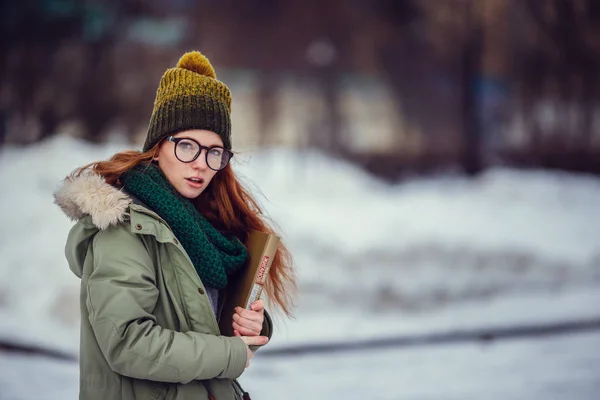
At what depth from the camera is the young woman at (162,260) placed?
1.46m

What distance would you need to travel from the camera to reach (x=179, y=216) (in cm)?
163

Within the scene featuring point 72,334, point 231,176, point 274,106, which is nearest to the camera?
point 231,176

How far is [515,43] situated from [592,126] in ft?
4.01

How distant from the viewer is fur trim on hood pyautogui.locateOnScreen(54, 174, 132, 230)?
1503 millimetres

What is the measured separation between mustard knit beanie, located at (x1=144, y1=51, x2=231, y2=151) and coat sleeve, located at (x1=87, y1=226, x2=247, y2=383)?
1.10 ft

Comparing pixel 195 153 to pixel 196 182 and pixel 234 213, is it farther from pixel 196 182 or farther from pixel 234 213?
pixel 234 213

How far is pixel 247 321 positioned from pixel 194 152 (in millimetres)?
466

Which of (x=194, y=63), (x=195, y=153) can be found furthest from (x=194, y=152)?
(x=194, y=63)

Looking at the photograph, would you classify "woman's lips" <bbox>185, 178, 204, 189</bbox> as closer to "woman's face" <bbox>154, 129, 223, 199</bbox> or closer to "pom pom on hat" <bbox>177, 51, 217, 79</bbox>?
"woman's face" <bbox>154, 129, 223, 199</bbox>

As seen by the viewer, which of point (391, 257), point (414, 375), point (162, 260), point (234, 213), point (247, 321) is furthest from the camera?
point (391, 257)

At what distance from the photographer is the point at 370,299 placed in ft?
19.5

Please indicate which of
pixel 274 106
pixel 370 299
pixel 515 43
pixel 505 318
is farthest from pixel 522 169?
pixel 274 106

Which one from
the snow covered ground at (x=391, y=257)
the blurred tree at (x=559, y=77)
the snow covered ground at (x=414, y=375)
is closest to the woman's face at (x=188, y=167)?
the snow covered ground at (x=414, y=375)

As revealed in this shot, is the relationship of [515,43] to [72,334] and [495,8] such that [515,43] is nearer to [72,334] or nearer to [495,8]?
[495,8]
